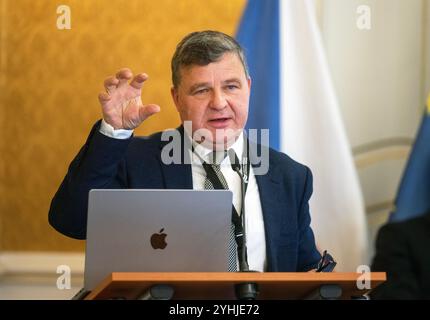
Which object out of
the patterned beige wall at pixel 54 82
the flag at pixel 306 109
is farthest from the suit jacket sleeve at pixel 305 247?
the patterned beige wall at pixel 54 82

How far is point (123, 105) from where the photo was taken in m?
2.73

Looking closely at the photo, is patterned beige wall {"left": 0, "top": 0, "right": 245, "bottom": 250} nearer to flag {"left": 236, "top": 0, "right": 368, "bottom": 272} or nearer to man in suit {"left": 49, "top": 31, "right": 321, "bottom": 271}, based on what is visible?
flag {"left": 236, "top": 0, "right": 368, "bottom": 272}

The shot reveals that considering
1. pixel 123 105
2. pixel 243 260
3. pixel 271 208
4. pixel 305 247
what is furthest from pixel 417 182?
pixel 123 105

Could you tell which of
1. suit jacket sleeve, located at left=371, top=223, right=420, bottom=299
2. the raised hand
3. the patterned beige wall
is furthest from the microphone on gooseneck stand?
the patterned beige wall

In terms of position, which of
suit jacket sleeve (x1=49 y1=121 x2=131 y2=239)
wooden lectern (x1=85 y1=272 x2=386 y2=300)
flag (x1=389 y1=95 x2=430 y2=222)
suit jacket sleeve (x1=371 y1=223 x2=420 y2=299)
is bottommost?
wooden lectern (x1=85 y1=272 x2=386 y2=300)

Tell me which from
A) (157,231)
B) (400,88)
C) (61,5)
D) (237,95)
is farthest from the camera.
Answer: (400,88)

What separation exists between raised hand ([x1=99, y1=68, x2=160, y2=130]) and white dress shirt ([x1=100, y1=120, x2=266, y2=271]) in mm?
443

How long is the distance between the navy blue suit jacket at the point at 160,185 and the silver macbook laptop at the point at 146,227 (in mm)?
342

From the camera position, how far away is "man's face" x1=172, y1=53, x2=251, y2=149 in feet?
10.2
